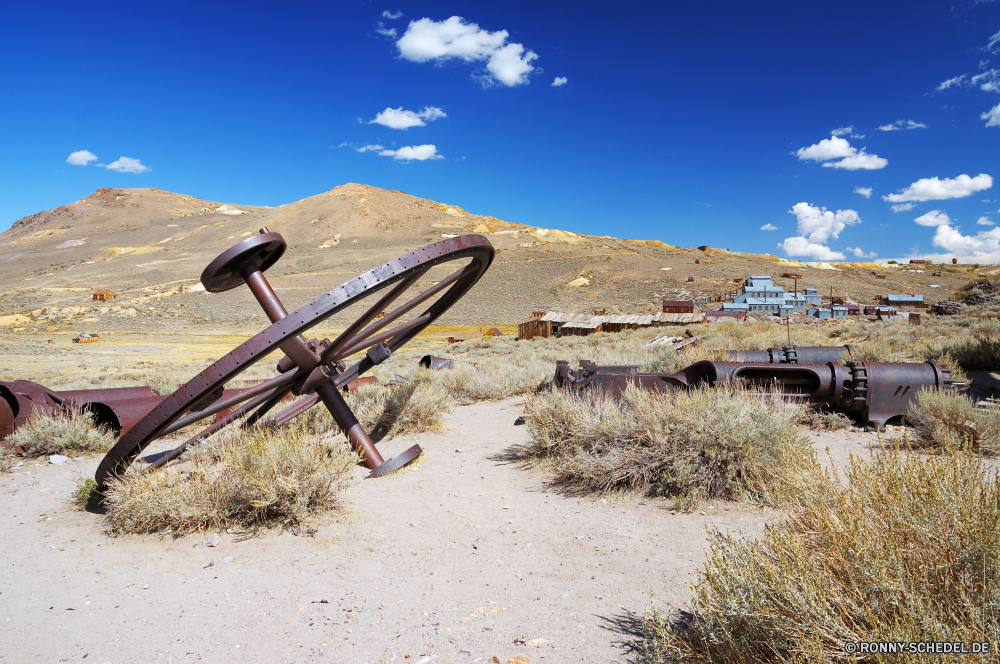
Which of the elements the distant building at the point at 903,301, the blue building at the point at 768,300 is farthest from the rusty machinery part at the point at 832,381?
the distant building at the point at 903,301

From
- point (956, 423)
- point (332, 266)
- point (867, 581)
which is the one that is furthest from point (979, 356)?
point (332, 266)

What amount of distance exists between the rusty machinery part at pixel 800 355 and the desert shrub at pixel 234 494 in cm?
621

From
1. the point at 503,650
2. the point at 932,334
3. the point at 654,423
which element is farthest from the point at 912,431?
the point at 932,334

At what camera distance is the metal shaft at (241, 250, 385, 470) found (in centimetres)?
509

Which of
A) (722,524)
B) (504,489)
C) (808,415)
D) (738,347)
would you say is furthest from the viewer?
(738,347)

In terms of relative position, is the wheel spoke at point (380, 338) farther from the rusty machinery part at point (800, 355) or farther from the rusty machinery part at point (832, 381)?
the rusty machinery part at point (800, 355)

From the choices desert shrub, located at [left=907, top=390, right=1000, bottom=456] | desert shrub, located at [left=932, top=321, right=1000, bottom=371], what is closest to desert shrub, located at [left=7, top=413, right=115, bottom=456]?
desert shrub, located at [left=907, top=390, right=1000, bottom=456]

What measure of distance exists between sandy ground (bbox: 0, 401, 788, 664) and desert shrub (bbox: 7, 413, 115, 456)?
185cm

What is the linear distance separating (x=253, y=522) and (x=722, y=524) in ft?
12.1

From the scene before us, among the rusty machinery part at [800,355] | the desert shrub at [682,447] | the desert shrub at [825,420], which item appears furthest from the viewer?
the rusty machinery part at [800,355]

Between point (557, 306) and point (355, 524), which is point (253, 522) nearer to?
point (355, 524)

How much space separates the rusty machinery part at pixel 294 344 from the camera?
401 centimetres

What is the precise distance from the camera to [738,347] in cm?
1301

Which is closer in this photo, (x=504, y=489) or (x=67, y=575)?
(x=67, y=575)
